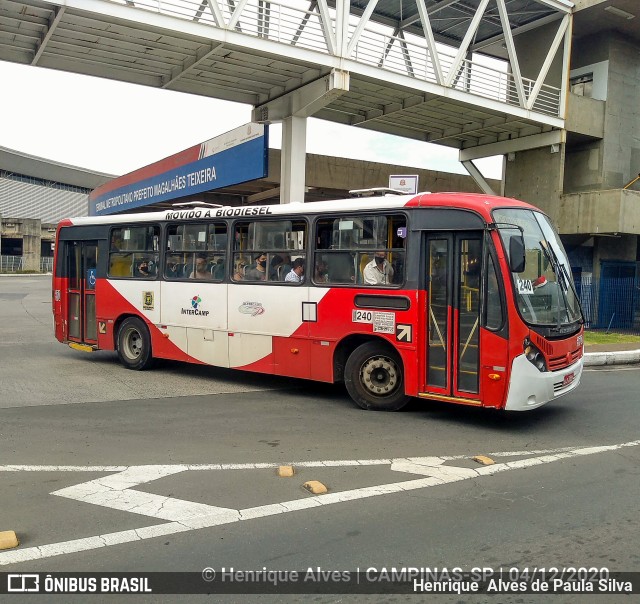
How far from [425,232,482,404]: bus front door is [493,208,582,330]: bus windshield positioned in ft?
1.58

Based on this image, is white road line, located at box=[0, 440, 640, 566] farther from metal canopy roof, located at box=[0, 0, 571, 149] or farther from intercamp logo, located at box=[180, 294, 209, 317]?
metal canopy roof, located at box=[0, 0, 571, 149]

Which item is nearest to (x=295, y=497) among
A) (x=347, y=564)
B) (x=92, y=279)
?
(x=347, y=564)

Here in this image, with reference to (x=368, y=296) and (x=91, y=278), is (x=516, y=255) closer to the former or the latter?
(x=368, y=296)

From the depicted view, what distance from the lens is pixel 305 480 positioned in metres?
5.75

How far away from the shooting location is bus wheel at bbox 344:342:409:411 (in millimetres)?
8695

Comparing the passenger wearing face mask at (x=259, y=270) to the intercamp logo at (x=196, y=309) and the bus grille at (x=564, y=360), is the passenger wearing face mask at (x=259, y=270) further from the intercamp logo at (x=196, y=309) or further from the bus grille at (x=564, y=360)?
the bus grille at (x=564, y=360)

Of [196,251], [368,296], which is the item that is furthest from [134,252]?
[368,296]

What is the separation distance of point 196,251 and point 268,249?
163 cm

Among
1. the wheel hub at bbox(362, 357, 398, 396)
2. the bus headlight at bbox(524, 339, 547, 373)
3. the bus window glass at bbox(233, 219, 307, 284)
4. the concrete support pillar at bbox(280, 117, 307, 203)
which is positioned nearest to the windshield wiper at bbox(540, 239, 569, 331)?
the bus headlight at bbox(524, 339, 547, 373)

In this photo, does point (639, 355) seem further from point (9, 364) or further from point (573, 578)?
point (9, 364)

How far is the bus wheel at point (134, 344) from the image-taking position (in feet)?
39.0

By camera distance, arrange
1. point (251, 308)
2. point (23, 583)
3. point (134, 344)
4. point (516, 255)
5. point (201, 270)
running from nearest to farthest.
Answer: point (23, 583)
point (516, 255)
point (251, 308)
point (201, 270)
point (134, 344)

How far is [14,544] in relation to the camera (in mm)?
4285

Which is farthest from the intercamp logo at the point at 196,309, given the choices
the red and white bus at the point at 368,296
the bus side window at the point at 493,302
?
the bus side window at the point at 493,302
